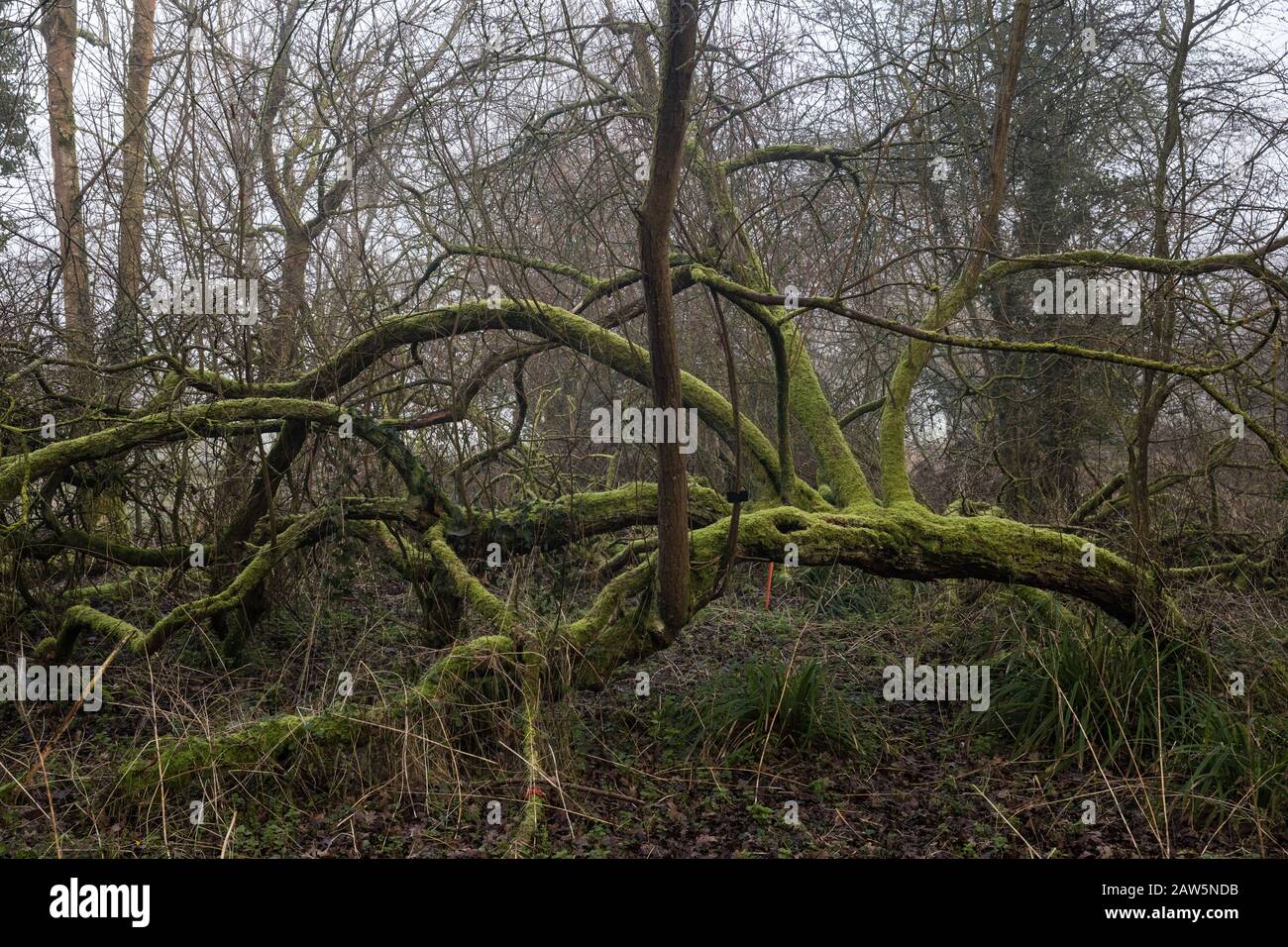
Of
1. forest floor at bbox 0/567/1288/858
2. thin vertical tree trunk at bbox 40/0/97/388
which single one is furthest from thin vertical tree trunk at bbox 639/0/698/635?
thin vertical tree trunk at bbox 40/0/97/388

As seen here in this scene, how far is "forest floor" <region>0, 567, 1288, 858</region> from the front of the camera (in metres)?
4.72

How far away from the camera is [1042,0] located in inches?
347

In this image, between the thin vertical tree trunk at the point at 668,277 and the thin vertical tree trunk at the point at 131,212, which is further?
the thin vertical tree trunk at the point at 131,212

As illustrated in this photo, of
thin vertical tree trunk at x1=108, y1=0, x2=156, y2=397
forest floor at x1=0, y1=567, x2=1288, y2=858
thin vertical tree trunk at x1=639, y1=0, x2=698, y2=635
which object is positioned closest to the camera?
thin vertical tree trunk at x1=639, y1=0, x2=698, y2=635

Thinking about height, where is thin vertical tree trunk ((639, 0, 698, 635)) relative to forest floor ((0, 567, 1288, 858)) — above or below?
above

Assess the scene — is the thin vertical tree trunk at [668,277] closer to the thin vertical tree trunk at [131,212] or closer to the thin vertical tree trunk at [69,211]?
the thin vertical tree trunk at [69,211]

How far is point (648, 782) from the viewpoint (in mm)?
5465

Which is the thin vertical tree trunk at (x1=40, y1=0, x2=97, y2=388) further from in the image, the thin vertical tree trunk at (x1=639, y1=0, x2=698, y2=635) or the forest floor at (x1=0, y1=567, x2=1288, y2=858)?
the thin vertical tree trunk at (x1=639, y1=0, x2=698, y2=635)

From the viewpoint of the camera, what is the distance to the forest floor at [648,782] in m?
4.72

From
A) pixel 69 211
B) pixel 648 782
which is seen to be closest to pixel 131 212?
pixel 69 211

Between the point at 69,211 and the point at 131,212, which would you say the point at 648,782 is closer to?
the point at 131,212

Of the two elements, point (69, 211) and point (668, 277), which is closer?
point (668, 277)

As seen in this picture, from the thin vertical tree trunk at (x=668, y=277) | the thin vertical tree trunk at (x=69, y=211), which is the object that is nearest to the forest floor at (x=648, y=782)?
the thin vertical tree trunk at (x=668, y=277)
